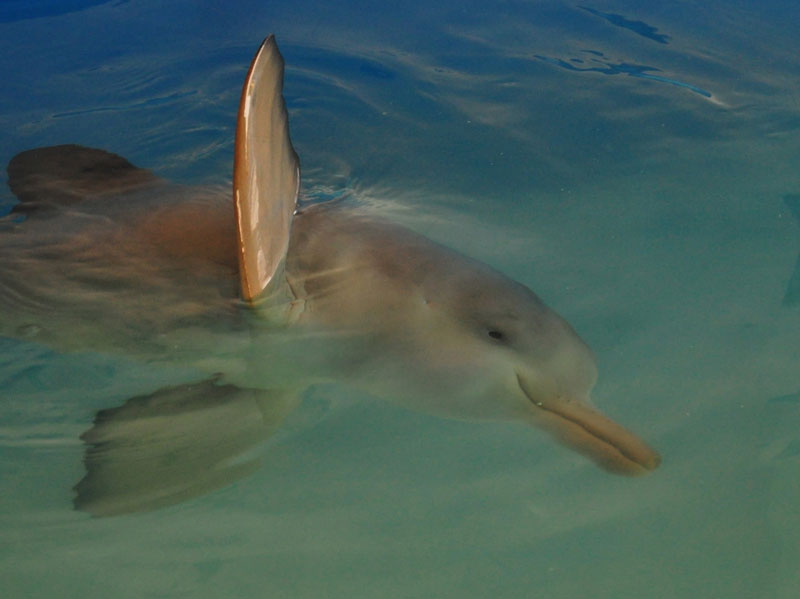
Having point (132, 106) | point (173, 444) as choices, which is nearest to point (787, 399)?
point (173, 444)

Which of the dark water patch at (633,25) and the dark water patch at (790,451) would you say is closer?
the dark water patch at (790,451)

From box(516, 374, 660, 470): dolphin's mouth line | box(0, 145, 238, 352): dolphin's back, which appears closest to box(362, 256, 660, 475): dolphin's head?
box(516, 374, 660, 470): dolphin's mouth line

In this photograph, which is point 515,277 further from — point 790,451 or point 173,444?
point 173,444

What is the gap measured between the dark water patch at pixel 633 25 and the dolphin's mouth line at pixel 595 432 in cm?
486

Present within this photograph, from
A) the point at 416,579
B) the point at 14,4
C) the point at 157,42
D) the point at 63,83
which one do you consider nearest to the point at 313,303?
the point at 416,579

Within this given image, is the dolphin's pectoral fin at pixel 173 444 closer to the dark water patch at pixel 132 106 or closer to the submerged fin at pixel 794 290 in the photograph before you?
the submerged fin at pixel 794 290

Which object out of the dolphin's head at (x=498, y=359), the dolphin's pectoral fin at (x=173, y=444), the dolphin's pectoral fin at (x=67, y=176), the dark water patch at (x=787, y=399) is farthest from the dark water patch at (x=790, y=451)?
the dolphin's pectoral fin at (x=67, y=176)

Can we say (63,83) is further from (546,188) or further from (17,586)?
(17,586)

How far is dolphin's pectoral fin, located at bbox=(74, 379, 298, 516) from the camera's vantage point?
2.75 m

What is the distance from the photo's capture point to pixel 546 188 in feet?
14.9

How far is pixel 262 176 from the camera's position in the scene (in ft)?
8.84

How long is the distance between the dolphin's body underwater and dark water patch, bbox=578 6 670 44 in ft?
14.0

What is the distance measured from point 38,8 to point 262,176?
6.63 m

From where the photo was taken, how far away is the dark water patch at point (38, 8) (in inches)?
309
